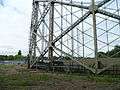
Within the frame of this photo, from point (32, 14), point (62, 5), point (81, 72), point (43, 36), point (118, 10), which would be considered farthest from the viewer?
point (32, 14)

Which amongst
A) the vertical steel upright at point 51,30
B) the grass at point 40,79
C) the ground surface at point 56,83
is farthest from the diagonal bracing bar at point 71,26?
the ground surface at point 56,83

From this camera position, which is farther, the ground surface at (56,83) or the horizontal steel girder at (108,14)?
the horizontal steel girder at (108,14)

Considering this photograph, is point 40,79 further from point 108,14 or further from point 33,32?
point 33,32

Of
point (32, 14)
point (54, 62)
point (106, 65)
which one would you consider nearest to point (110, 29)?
point (106, 65)

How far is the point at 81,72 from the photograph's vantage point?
30.0m

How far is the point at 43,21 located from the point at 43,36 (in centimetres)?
257

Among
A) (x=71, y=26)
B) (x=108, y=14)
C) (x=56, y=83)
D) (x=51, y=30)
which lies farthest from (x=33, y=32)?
(x=56, y=83)

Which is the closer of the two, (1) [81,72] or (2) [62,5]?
(1) [81,72]

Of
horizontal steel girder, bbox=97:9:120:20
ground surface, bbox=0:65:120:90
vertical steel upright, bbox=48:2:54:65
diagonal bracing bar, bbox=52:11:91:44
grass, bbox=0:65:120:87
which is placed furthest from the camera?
vertical steel upright, bbox=48:2:54:65

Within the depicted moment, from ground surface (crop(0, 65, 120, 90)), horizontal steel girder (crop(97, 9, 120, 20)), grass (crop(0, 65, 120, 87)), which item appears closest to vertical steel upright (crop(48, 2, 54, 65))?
horizontal steel girder (crop(97, 9, 120, 20))

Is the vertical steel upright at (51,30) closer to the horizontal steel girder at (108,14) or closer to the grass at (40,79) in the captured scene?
the horizontal steel girder at (108,14)

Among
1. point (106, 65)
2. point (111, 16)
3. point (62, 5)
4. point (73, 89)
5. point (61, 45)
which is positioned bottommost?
point (73, 89)

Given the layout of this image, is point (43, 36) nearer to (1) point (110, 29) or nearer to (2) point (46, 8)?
(2) point (46, 8)

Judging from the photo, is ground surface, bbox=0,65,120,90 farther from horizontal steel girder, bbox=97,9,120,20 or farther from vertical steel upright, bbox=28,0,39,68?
vertical steel upright, bbox=28,0,39,68
